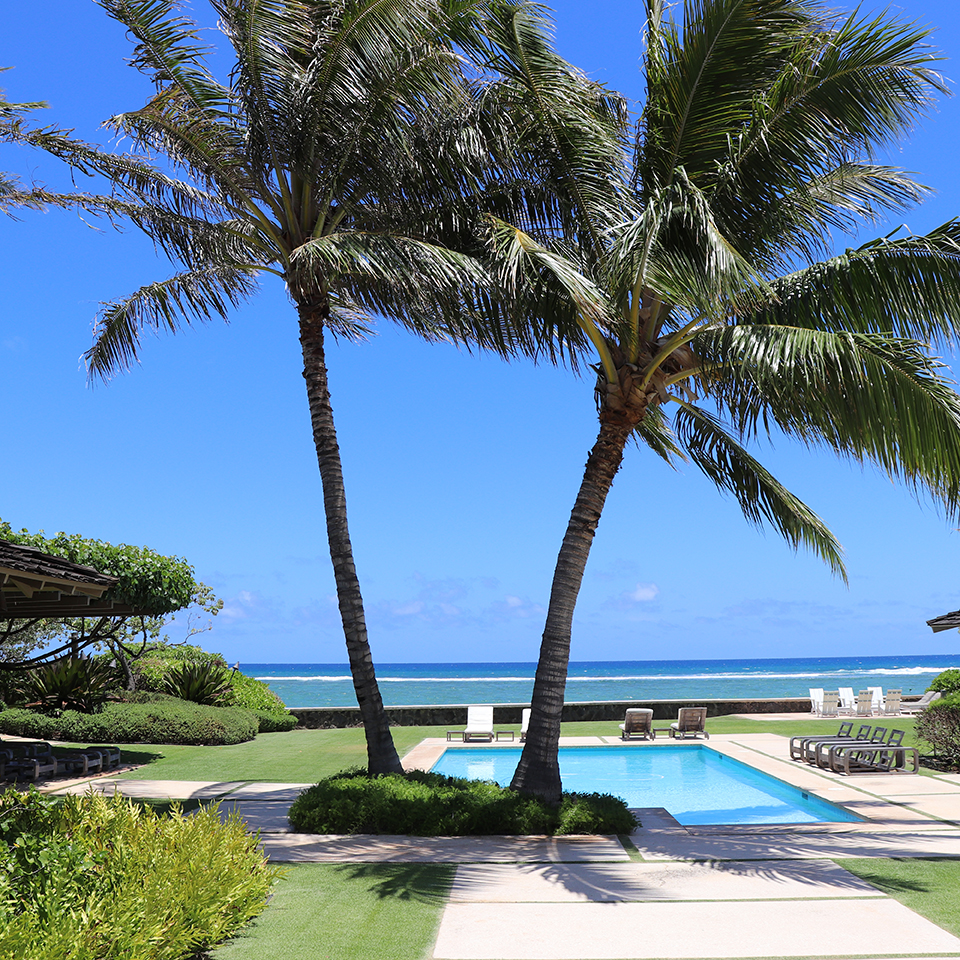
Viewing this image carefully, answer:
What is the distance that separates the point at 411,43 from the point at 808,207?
508 centimetres

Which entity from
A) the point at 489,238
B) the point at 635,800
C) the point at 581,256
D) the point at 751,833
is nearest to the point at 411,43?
the point at 489,238

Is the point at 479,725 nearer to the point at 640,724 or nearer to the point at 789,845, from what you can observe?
the point at 640,724

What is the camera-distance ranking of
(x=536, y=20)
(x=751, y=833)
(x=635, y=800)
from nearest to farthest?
(x=751, y=833), (x=536, y=20), (x=635, y=800)

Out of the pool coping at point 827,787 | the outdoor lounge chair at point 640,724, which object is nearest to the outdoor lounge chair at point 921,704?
the pool coping at point 827,787

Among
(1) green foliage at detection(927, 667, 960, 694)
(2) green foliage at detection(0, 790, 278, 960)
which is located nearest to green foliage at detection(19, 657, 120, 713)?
(2) green foliage at detection(0, 790, 278, 960)

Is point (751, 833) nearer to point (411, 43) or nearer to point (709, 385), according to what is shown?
point (709, 385)

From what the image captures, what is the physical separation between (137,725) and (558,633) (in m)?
11.1

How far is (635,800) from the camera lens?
46.9 ft

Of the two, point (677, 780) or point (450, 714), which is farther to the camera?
point (450, 714)

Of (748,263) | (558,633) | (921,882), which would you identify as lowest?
(921,882)

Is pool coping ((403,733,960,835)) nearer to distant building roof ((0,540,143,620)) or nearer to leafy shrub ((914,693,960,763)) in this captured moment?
leafy shrub ((914,693,960,763))

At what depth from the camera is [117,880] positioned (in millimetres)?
5445

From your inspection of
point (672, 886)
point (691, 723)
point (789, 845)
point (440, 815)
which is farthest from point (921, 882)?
point (691, 723)

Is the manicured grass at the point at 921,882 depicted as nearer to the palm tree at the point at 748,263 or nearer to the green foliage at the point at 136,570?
the palm tree at the point at 748,263
